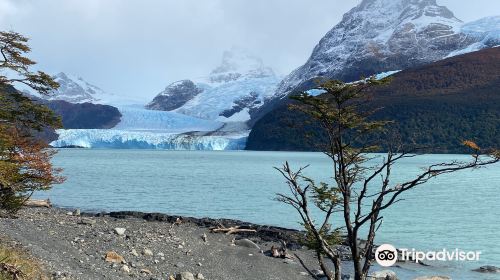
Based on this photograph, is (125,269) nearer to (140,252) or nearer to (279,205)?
(140,252)

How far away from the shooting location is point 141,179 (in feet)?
262

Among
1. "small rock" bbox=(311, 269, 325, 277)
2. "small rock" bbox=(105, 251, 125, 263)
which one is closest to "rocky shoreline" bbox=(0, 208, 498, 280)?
"small rock" bbox=(105, 251, 125, 263)

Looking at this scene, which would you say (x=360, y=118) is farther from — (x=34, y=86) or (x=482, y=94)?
(x=482, y=94)

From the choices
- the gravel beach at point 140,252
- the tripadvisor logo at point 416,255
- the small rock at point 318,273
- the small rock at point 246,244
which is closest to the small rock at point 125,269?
the gravel beach at point 140,252

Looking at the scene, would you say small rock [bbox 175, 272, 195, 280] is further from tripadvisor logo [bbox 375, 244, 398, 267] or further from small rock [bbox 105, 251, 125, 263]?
tripadvisor logo [bbox 375, 244, 398, 267]

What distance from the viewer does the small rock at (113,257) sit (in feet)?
62.3

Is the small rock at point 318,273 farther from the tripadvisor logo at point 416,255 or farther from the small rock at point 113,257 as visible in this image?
the small rock at point 113,257

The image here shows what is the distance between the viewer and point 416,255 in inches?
1128

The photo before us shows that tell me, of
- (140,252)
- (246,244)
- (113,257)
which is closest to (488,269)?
(246,244)

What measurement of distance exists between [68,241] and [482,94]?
19091 centimetres

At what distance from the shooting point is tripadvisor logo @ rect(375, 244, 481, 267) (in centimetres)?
2566

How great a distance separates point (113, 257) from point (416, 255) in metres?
17.2

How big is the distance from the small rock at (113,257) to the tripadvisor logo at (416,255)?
12.6 meters

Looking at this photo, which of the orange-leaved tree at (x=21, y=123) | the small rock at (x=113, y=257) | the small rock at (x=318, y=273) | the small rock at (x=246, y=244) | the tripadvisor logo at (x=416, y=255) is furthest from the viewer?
the small rock at (x=246, y=244)
